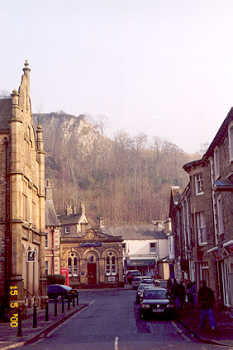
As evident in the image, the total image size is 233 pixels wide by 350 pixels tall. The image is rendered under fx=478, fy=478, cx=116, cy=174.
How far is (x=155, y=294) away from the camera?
24.7 meters

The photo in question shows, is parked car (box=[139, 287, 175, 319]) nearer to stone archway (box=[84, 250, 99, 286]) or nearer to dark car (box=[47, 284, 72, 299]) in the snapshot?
dark car (box=[47, 284, 72, 299])

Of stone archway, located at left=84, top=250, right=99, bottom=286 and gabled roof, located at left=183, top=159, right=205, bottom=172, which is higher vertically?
gabled roof, located at left=183, top=159, right=205, bottom=172

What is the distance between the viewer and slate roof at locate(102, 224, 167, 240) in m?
82.2

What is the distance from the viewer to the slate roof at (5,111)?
1070 inches

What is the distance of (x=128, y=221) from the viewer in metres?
120

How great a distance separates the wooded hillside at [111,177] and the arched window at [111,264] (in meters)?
48.0

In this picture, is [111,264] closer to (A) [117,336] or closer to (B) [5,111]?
A: (B) [5,111]

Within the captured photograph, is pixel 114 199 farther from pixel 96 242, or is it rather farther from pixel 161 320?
pixel 161 320

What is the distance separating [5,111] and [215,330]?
57.0 ft

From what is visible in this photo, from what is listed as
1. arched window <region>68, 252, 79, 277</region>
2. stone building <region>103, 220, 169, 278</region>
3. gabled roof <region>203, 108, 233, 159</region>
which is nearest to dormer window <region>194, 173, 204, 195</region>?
gabled roof <region>203, 108, 233, 159</region>

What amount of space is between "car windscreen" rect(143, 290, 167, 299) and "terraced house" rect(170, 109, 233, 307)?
3377 mm

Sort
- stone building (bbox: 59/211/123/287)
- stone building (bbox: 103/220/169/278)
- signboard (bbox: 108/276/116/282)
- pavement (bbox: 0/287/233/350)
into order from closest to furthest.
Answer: pavement (bbox: 0/287/233/350) → signboard (bbox: 108/276/116/282) → stone building (bbox: 59/211/123/287) → stone building (bbox: 103/220/169/278)

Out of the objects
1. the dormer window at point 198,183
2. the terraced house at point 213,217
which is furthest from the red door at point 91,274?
the dormer window at point 198,183

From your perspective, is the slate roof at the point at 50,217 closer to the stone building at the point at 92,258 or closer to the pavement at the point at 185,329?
the stone building at the point at 92,258
